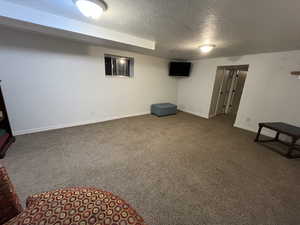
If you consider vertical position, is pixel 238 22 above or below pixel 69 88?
above

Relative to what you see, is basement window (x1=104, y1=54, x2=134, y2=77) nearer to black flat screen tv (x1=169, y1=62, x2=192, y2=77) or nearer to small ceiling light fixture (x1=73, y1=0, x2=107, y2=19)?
black flat screen tv (x1=169, y1=62, x2=192, y2=77)

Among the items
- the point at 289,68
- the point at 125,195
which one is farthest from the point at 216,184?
the point at 289,68

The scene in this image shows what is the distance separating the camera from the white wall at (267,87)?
299 cm

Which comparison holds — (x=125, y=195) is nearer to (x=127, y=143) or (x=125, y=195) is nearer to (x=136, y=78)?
(x=127, y=143)

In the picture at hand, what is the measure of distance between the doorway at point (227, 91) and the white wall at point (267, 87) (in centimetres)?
44

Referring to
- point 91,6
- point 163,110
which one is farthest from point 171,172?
point 163,110

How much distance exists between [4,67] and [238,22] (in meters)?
4.39

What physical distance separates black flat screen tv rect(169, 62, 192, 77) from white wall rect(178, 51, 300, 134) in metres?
0.64

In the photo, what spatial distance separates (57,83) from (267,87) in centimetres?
558

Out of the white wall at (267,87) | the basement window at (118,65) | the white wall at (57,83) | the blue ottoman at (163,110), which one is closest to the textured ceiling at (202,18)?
the white wall at (267,87)

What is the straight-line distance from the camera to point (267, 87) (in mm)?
3355

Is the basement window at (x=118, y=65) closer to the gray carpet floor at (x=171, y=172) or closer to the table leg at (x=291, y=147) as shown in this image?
the gray carpet floor at (x=171, y=172)

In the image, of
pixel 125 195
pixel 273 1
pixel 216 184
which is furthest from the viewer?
pixel 216 184

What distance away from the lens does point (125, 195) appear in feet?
5.06
